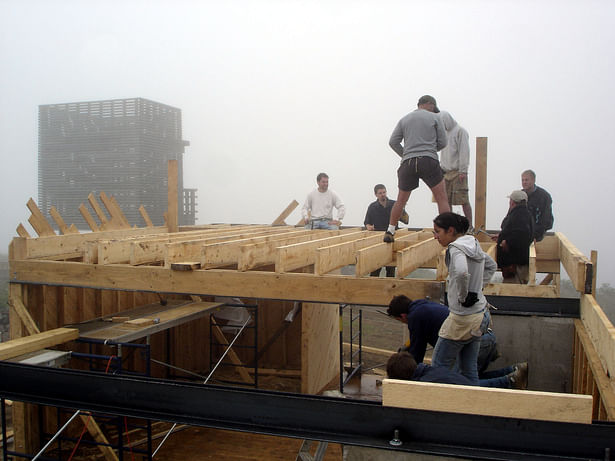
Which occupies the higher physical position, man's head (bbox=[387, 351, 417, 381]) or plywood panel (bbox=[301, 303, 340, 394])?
man's head (bbox=[387, 351, 417, 381])

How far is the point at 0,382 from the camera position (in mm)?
3453

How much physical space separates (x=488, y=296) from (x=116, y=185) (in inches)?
942

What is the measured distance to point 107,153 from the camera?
25141 millimetres

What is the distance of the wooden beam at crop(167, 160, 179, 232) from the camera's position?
401 inches

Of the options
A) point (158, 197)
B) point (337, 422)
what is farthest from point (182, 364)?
point (158, 197)

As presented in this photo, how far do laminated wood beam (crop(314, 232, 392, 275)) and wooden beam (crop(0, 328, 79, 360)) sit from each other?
332 cm

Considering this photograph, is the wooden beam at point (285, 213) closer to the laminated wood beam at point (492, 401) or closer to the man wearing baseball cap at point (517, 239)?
the man wearing baseball cap at point (517, 239)

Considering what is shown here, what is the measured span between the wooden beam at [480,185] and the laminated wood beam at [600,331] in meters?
4.08

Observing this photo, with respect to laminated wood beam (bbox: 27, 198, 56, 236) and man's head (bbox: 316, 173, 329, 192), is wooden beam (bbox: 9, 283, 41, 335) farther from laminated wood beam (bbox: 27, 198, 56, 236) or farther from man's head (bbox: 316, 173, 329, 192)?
man's head (bbox: 316, 173, 329, 192)

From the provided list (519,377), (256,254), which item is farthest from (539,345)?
(256,254)

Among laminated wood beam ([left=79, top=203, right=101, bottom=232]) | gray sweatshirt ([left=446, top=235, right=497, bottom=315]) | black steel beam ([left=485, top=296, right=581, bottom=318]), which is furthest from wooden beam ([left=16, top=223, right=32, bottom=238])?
black steel beam ([left=485, top=296, right=581, bottom=318])

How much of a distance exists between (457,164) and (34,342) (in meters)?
6.18

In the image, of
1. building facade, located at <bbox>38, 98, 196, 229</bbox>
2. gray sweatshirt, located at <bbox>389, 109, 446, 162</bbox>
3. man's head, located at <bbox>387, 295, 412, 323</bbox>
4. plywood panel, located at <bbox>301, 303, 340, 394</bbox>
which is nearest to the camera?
man's head, located at <bbox>387, 295, 412, 323</bbox>

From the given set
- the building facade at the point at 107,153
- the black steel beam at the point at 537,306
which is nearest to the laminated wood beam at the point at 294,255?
the black steel beam at the point at 537,306
